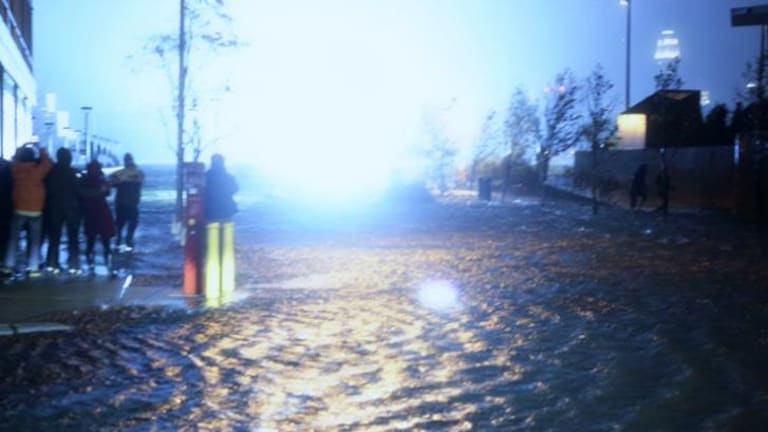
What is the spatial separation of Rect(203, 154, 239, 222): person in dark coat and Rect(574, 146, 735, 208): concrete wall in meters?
20.1

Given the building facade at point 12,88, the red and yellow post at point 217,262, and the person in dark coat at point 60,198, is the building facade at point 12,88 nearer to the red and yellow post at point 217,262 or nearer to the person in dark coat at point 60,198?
the person in dark coat at point 60,198

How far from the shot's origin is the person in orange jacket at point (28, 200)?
43.6 ft

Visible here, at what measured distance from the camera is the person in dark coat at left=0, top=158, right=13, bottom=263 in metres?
13.5

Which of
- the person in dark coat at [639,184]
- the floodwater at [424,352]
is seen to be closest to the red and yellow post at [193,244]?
the floodwater at [424,352]

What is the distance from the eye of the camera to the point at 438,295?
41.1ft

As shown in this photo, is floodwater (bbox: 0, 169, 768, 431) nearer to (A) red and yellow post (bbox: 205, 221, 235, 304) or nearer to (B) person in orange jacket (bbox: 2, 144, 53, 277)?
(A) red and yellow post (bbox: 205, 221, 235, 304)

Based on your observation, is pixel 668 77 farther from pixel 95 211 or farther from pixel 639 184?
pixel 95 211

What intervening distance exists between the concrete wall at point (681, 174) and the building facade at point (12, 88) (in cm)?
2058

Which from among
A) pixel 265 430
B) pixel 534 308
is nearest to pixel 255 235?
pixel 534 308

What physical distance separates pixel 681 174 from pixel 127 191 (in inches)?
888

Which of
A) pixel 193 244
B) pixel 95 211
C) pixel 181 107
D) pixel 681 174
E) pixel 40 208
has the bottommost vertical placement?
pixel 193 244

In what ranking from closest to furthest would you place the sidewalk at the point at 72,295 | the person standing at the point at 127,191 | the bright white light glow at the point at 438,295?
the sidewalk at the point at 72,295, the bright white light glow at the point at 438,295, the person standing at the point at 127,191

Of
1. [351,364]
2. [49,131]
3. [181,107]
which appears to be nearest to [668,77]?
[181,107]

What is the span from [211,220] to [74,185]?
2141 mm
